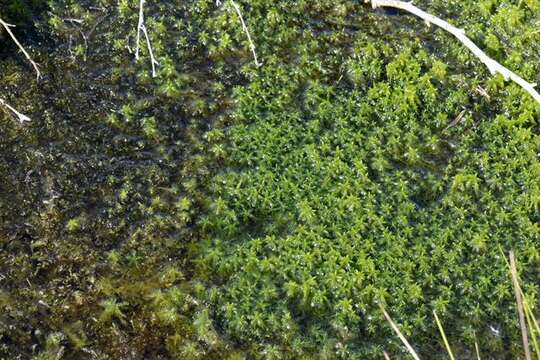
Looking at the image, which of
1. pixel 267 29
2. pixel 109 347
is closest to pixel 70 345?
pixel 109 347

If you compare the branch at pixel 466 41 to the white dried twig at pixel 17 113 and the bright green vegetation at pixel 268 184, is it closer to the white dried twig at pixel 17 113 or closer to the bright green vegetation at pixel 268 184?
the bright green vegetation at pixel 268 184

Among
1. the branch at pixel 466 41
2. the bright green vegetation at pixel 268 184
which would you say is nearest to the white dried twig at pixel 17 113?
the bright green vegetation at pixel 268 184

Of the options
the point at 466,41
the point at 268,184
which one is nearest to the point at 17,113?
the point at 268,184

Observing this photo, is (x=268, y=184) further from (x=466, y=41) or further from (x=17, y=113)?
(x=466, y=41)

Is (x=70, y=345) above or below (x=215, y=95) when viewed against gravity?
below

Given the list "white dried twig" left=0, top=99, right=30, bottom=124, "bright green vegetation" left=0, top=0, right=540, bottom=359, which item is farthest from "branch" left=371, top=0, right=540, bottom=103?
"white dried twig" left=0, top=99, right=30, bottom=124

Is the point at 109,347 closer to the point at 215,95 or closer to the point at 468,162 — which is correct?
the point at 215,95
